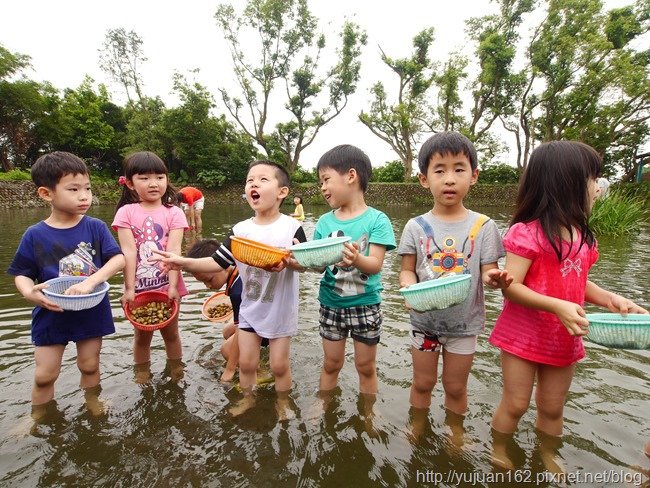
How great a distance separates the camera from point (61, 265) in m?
2.46

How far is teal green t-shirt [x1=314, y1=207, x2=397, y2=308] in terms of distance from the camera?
2.48m

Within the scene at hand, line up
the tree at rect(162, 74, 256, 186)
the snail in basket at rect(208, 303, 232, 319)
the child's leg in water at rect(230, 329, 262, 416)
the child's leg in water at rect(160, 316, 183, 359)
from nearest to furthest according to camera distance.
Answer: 1. the child's leg in water at rect(230, 329, 262, 416)
2. the child's leg in water at rect(160, 316, 183, 359)
3. the snail in basket at rect(208, 303, 232, 319)
4. the tree at rect(162, 74, 256, 186)

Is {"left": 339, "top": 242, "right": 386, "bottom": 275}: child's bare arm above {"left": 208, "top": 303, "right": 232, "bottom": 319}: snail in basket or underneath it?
above

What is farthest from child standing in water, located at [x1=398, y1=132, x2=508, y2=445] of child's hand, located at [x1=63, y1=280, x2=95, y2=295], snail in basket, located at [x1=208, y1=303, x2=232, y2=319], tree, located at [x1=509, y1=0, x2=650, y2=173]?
tree, located at [x1=509, y1=0, x2=650, y2=173]

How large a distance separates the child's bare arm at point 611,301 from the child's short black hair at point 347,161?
1.42 metres

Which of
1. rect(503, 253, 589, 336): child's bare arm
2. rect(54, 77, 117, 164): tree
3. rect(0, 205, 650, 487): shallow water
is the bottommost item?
rect(0, 205, 650, 487): shallow water

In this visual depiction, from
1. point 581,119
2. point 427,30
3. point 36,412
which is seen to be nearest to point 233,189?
point 427,30

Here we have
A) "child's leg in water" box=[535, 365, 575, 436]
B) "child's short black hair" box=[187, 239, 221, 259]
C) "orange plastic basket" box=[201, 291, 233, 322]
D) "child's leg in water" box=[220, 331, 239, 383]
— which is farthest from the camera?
"orange plastic basket" box=[201, 291, 233, 322]

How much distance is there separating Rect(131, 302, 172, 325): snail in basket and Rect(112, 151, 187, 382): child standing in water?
0.35 ft

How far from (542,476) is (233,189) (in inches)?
1063

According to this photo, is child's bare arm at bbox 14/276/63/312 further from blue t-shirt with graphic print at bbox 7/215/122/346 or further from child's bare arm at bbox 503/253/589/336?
child's bare arm at bbox 503/253/589/336

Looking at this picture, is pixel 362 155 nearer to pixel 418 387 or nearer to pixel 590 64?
pixel 418 387

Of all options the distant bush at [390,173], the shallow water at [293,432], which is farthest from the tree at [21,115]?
the shallow water at [293,432]

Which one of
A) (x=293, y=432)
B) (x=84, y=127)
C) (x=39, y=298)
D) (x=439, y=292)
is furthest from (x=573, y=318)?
(x=84, y=127)
